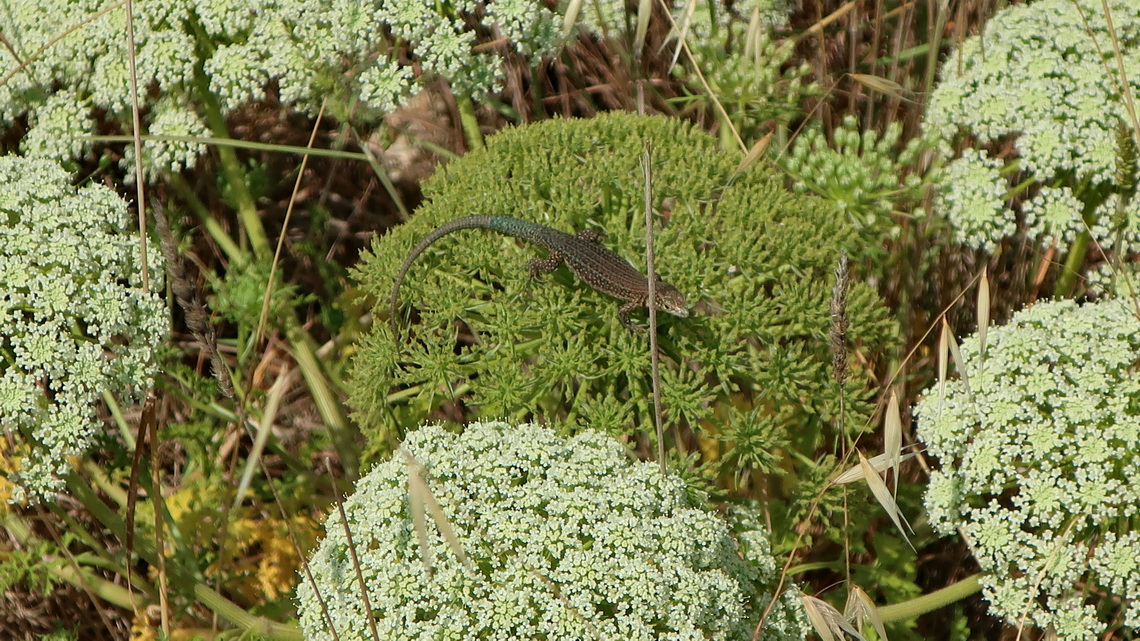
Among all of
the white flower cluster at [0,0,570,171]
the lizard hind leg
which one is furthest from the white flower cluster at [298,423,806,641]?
the white flower cluster at [0,0,570,171]

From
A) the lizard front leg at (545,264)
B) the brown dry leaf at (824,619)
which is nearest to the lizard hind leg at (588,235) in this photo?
the lizard front leg at (545,264)

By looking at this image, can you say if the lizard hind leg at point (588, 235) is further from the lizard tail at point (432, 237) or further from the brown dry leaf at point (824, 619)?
the brown dry leaf at point (824, 619)

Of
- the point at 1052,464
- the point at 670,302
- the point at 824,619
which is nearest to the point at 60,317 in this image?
the point at 670,302

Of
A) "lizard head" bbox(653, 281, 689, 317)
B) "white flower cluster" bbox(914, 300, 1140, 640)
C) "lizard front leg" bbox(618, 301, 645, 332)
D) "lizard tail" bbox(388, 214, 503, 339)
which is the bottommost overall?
"white flower cluster" bbox(914, 300, 1140, 640)

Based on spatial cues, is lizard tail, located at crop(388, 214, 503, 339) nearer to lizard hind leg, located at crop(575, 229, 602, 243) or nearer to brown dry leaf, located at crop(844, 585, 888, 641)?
lizard hind leg, located at crop(575, 229, 602, 243)

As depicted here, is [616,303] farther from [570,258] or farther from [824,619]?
[824,619]

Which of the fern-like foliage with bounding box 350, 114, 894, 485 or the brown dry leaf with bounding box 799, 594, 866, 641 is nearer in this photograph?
the brown dry leaf with bounding box 799, 594, 866, 641
